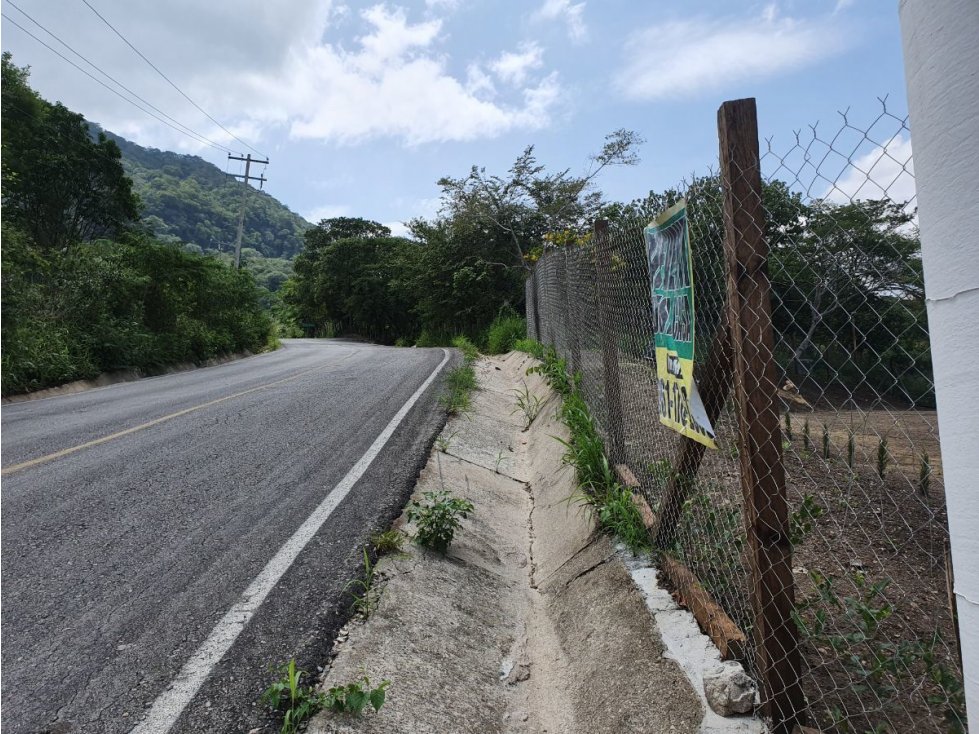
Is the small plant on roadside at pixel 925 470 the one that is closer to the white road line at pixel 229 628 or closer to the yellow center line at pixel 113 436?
the white road line at pixel 229 628

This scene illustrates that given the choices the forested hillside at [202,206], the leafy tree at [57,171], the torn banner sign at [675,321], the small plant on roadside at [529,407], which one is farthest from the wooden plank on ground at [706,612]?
the forested hillside at [202,206]

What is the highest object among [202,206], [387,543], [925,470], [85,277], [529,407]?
[202,206]

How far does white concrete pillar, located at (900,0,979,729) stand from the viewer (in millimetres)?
1056

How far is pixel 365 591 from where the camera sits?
11.4 ft

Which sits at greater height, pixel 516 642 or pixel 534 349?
pixel 534 349

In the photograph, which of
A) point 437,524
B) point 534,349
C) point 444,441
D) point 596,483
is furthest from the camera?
point 534,349

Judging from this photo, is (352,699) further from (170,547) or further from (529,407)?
(529,407)

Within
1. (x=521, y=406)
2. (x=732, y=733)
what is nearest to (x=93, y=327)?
(x=521, y=406)

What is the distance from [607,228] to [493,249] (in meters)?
21.8

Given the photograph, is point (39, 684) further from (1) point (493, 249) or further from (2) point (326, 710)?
(1) point (493, 249)

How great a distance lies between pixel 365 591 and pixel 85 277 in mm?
14339

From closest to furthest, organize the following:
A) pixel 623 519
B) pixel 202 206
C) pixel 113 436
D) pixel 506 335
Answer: pixel 623 519, pixel 113 436, pixel 506 335, pixel 202 206

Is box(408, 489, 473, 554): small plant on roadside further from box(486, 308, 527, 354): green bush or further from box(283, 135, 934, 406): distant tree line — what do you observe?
box(486, 308, 527, 354): green bush

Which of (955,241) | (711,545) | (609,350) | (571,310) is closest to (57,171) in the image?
(571,310)
